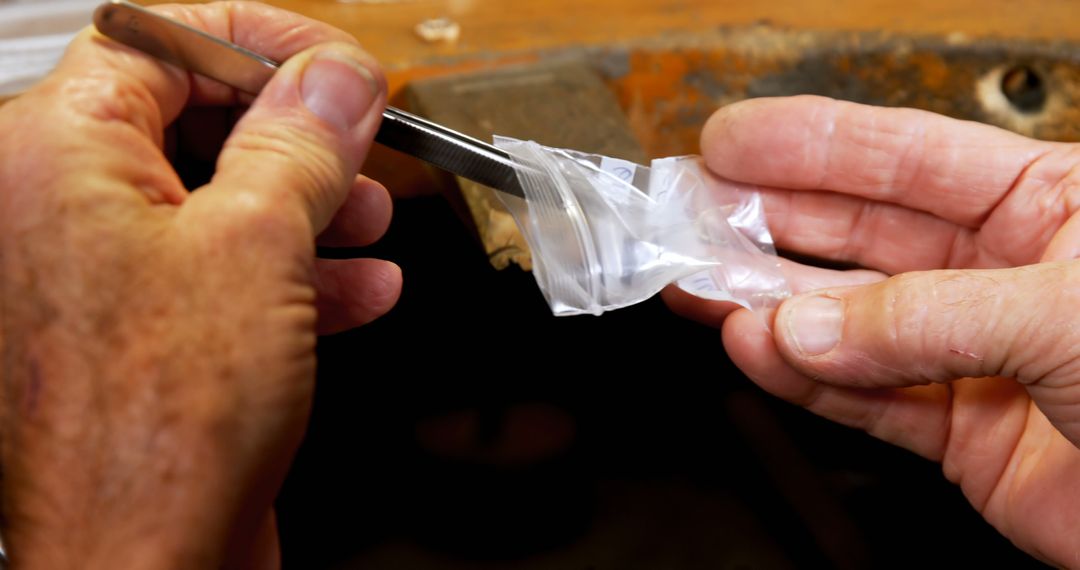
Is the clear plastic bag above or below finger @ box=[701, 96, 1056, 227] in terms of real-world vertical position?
below

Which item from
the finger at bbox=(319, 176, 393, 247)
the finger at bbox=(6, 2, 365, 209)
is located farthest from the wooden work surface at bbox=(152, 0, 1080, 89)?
the finger at bbox=(6, 2, 365, 209)

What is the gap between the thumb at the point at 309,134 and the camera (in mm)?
493

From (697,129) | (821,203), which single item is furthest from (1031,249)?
(697,129)

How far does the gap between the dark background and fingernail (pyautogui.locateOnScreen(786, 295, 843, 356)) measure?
0.41 metres

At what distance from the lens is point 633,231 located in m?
0.76

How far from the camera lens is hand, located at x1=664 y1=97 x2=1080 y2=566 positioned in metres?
0.67

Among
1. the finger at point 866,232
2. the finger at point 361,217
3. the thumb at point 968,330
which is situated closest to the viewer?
the thumb at point 968,330

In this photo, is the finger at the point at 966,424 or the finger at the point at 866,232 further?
the finger at the point at 866,232

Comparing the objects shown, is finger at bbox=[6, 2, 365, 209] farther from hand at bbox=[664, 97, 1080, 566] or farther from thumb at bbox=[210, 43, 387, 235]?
hand at bbox=[664, 97, 1080, 566]

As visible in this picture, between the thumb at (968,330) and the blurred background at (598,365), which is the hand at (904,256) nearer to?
the thumb at (968,330)

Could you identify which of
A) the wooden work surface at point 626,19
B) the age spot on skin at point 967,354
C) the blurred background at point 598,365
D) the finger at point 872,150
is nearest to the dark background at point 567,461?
the blurred background at point 598,365

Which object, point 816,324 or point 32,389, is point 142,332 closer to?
point 32,389

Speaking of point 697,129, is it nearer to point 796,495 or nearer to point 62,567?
point 796,495

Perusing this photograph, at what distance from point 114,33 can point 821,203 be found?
0.63 meters
